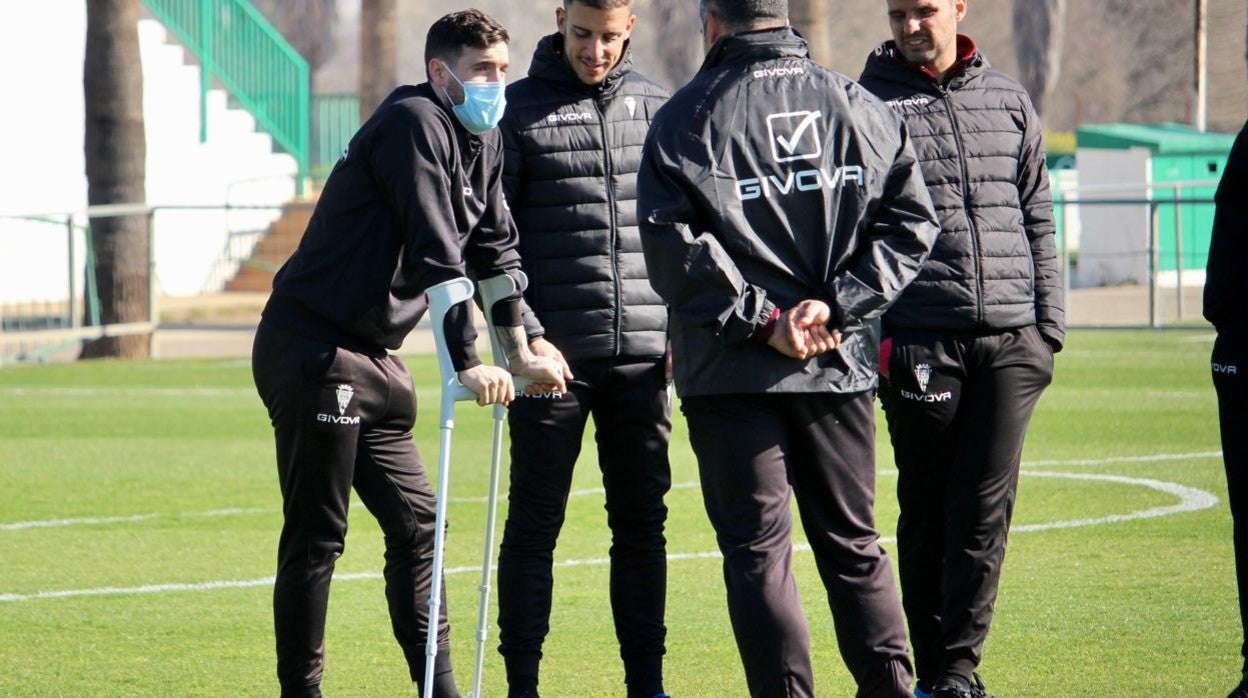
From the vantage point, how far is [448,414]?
564cm

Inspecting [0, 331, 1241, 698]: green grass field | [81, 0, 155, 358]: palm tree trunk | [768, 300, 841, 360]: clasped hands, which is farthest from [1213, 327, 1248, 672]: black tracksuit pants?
[81, 0, 155, 358]: palm tree trunk

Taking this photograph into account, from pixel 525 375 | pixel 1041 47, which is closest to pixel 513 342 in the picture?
pixel 525 375

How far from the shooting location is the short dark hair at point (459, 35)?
571cm

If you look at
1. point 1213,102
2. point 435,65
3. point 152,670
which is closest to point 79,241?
point 152,670

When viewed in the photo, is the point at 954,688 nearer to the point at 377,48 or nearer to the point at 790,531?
the point at 790,531

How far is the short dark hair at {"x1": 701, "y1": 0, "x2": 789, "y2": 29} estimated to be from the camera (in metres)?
5.24

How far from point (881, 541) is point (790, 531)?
4.15 meters

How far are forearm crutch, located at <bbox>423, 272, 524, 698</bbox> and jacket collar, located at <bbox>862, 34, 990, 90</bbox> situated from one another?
4.94 ft

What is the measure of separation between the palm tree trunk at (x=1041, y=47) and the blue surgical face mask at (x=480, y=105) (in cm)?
4011

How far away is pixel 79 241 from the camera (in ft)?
65.7

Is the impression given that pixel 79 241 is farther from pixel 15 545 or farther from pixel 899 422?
pixel 899 422

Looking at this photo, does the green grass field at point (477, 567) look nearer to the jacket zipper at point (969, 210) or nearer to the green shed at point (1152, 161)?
the jacket zipper at point (969, 210)

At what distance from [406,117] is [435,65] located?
0.81ft

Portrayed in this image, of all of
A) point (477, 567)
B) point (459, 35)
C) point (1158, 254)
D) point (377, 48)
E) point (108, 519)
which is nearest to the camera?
point (459, 35)
